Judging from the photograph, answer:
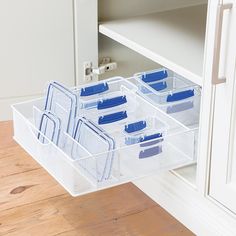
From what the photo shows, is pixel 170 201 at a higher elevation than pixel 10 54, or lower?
lower

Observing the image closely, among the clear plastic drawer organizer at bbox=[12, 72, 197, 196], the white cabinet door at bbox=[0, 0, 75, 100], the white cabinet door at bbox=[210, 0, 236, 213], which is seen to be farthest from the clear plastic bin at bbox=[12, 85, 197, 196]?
the white cabinet door at bbox=[0, 0, 75, 100]

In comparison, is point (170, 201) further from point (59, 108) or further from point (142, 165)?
point (59, 108)

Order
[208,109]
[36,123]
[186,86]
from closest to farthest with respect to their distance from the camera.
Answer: [208,109] → [36,123] → [186,86]

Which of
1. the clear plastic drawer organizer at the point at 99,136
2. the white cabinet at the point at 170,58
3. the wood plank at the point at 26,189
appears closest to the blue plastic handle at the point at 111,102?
the clear plastic drawer organizer at the point at 99,136

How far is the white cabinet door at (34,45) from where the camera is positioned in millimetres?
1454

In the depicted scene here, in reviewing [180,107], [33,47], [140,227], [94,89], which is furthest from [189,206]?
[33,47]

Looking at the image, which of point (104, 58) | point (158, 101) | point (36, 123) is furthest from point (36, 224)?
point (104, 58)

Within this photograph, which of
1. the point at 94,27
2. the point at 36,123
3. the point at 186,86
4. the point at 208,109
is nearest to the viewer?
the point at 208,109

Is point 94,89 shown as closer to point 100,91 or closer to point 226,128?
point 100,91

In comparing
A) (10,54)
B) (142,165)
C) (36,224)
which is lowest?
(36,224)

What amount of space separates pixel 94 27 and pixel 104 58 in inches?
3.8

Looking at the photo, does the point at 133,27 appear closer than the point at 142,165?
No

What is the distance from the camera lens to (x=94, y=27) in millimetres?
1476

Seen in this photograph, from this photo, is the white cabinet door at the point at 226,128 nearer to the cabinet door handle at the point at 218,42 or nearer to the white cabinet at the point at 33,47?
the cabinet door handle at the point at 218,42
